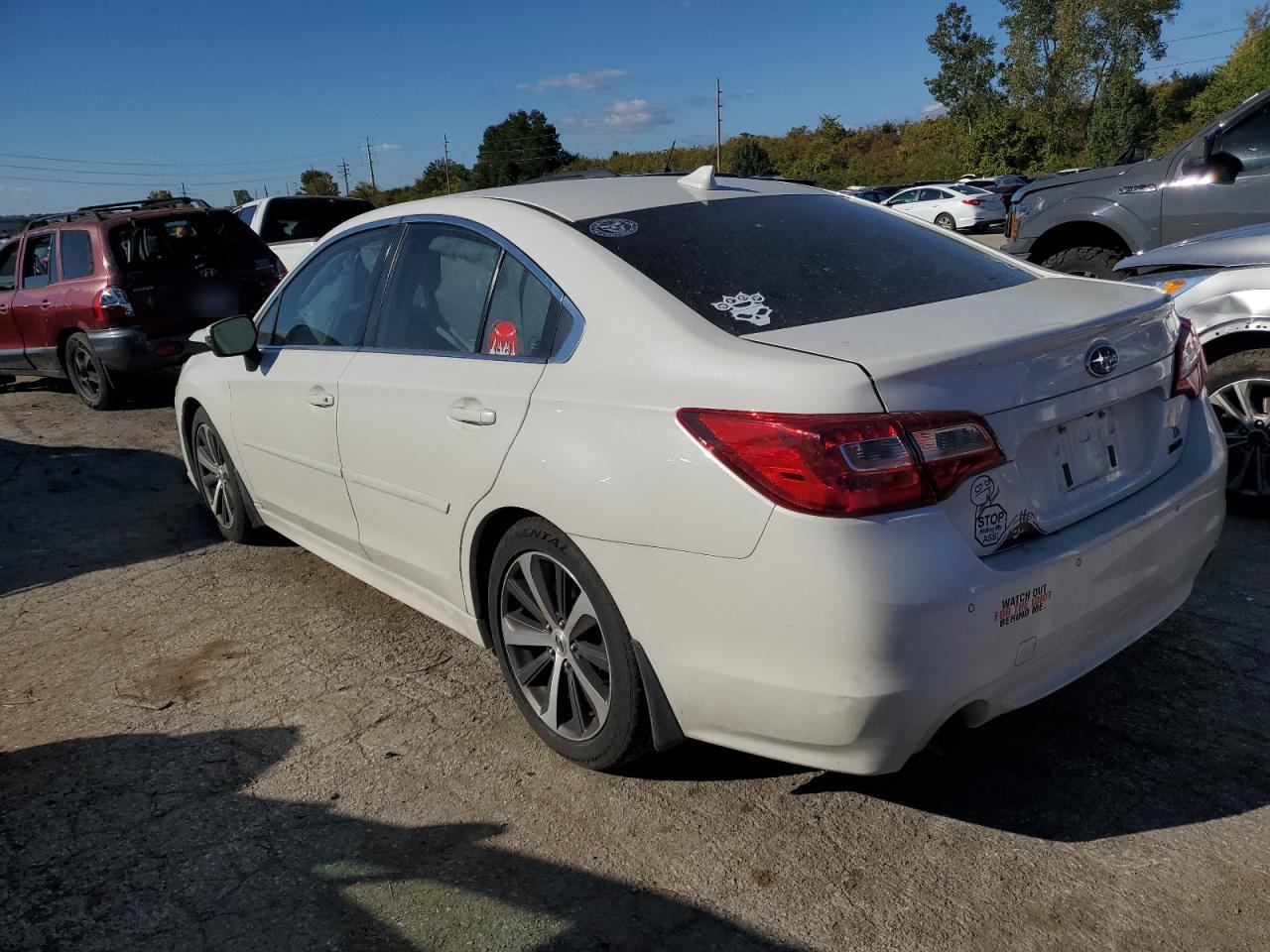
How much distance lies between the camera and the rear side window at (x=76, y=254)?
30.0ft

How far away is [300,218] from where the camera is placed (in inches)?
501

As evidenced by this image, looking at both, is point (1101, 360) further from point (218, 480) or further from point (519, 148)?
point (519, 148)

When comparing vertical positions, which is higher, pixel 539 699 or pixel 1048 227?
pixel 1048 227

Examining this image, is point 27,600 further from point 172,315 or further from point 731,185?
point 172,315

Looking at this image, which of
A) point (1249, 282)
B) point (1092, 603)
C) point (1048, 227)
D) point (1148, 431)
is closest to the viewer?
point (1092, 603)

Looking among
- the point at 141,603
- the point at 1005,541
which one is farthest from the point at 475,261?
the point at 141,603

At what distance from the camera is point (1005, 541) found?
7.66 feet

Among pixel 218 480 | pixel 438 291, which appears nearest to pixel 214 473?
pixel 218 480

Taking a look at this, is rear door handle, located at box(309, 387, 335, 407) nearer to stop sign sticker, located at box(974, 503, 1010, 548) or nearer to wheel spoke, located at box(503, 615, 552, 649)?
wheel spoke, located at box(503, 615, 552, 649)

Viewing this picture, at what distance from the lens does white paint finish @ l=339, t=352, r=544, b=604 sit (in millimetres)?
2953

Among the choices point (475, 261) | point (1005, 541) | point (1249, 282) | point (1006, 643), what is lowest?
point (1006, 643)

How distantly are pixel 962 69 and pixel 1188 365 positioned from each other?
231 ft

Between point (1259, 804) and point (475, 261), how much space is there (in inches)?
107

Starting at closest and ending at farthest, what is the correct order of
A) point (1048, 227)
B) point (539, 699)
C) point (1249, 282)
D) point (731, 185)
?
point (539, 699) < point (731, 185) < point (1249, 282) < point (1048, 227)
